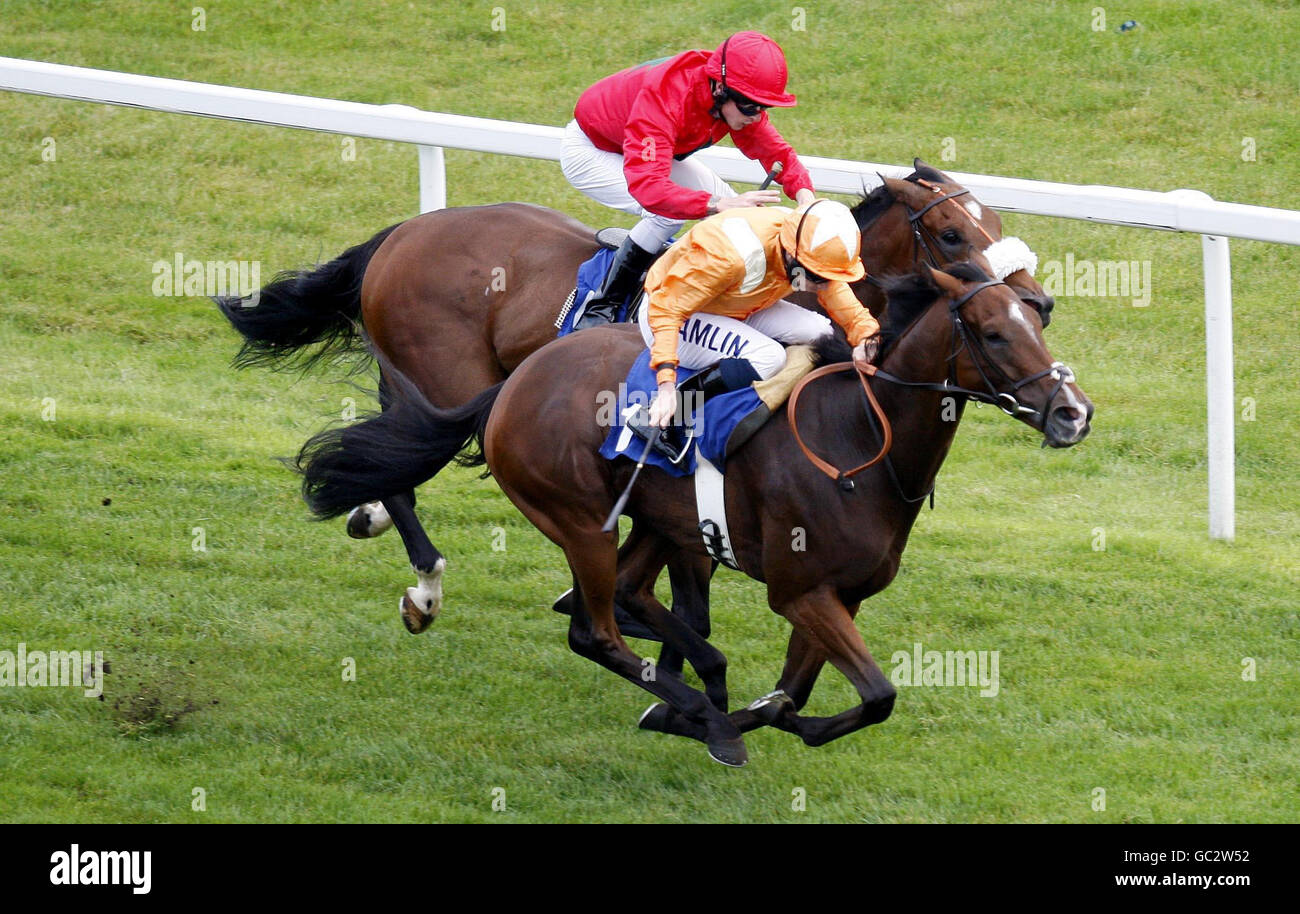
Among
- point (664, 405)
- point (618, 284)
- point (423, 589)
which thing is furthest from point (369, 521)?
point (664, 405)

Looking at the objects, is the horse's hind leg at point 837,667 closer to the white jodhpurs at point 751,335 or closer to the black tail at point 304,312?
the white jodhpurs at point 751,335

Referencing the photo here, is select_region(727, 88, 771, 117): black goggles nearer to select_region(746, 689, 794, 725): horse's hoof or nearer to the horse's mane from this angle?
the horse's mane

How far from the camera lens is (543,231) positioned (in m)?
6.41

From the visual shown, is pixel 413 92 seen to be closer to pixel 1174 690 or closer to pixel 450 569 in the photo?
pixel 450 569

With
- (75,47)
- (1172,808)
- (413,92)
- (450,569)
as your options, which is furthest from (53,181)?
(1172,808)

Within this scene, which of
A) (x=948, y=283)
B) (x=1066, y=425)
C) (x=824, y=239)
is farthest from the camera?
(x=824, y=239)

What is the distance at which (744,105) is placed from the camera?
5.46 meters

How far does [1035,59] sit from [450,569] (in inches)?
263

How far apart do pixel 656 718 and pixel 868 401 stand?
4.75 feet

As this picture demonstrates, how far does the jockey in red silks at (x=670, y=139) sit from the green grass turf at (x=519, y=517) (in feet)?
5.24

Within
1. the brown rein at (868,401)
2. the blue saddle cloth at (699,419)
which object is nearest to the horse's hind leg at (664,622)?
the blue saddle cloth at (699,419)

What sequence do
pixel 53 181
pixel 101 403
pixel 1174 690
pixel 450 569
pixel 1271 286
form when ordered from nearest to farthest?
1. pixel 1174 690
2. pixel 450 569
3. pixel 101 403
4. pixel 1271 286
5. pixel 53 181

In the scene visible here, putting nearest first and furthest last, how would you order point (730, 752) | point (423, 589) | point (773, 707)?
point (773, 707) < point (730, 752) < point (423, 589)

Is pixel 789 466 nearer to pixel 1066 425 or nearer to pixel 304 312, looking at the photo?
pixel 1066 425
